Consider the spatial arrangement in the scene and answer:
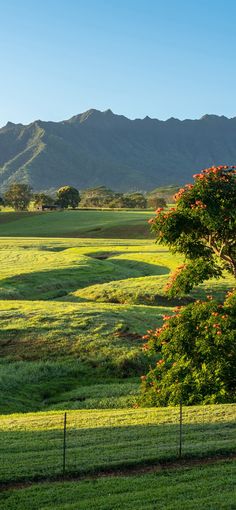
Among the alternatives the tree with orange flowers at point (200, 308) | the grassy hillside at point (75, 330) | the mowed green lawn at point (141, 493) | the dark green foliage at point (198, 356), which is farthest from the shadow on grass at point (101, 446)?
the grassy hillside at point (75, 330)

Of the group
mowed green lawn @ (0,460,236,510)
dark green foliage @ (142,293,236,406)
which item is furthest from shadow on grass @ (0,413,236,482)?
dark green foliage @ (142,293,236,406)

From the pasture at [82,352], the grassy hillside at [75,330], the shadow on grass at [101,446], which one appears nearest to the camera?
the shadow on grass at [101,446]

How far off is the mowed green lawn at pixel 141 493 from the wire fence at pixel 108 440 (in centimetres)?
Answer: 91

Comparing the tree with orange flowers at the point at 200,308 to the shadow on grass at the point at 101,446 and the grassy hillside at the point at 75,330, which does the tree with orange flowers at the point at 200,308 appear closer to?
the grassy hillside at the point at 75,330

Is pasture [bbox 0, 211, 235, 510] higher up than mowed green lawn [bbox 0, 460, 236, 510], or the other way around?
mowed green lawn [bbox 0, 460, 236, 510]

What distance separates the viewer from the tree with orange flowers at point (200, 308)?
25.9 metres

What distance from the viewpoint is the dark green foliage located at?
85.9 ft

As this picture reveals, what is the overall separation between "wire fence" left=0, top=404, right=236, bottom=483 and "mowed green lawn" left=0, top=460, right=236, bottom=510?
913mm

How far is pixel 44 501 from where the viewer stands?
1517 cm

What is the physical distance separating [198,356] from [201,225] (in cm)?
595

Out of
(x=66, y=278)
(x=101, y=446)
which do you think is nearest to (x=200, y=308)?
(x=101, y=446)

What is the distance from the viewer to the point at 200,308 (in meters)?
27.8

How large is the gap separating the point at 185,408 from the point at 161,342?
416 centimetres

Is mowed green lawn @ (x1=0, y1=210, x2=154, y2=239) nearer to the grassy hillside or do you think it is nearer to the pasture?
the pasture
